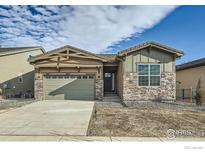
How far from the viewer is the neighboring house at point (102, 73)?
42.8 feet

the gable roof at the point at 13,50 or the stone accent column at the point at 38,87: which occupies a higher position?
the gable roof at the point at 13,50

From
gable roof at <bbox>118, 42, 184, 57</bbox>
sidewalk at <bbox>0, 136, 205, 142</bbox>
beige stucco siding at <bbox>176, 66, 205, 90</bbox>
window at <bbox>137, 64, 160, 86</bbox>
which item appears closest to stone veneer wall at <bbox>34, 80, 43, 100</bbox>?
gable roof at <bbox>118, 42, 184, 57</bbox>

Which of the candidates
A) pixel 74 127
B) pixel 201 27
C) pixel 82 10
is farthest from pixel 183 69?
pixel 74 127

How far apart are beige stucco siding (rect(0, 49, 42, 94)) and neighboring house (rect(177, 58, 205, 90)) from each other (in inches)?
540

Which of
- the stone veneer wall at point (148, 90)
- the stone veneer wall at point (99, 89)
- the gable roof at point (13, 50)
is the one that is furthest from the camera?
the gable roof at point (13, 50)

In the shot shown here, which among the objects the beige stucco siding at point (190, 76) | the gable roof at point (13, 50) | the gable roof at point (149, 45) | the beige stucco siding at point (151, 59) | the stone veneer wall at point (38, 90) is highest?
the gable roof at point (13, 50)

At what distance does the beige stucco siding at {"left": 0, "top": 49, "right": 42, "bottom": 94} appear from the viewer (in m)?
16.5

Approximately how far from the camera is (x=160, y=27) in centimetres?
855

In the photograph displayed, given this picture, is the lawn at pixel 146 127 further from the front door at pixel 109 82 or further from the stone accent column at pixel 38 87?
the front door at pixel 109 82

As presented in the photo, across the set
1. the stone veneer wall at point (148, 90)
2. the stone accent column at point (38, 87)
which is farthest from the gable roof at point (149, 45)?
the stone accent column at point (38, 87)

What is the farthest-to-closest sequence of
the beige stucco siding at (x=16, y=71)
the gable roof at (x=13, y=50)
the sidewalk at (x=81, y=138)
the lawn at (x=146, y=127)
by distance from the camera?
1. the beige stucco siding at (x=16, y=71)
2. the gable roof at (x=13, y=50)
3. the lawn at (x=146, y=127)
4. the sidewalk at (x=81, y=138)

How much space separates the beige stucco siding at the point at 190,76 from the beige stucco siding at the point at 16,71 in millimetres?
13714

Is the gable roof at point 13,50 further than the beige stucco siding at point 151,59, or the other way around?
the gable roof at point 13,50
